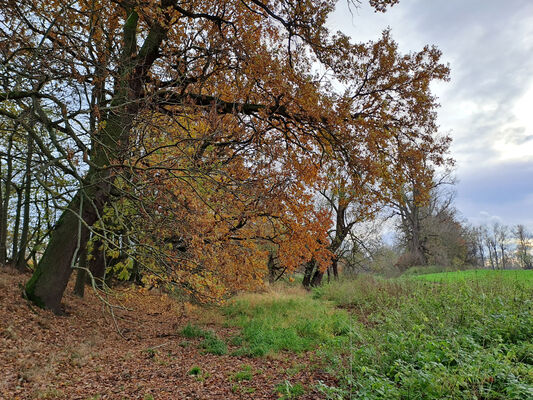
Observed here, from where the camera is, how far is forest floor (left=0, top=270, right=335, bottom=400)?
474 cm

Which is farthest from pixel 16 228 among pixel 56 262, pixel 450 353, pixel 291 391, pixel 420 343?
pixel 450 353

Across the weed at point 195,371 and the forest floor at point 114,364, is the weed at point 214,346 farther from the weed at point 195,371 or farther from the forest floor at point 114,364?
the weed at point 195,371

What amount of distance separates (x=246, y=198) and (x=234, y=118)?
218cm

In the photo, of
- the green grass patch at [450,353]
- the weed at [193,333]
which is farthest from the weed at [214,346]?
the green grass patch at [450,353]

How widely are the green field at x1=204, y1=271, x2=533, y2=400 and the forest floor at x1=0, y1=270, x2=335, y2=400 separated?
1.99 ft

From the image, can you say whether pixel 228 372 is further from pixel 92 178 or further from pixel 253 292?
pixel 253 292

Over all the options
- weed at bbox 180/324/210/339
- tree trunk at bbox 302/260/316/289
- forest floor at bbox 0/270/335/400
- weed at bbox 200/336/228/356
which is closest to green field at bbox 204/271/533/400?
weed at bbox 200/336/228/356

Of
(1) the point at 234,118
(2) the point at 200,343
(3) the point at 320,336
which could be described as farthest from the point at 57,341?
(1) the point at 234,118

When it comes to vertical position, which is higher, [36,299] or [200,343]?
[36,299]

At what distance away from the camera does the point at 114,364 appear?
600cm

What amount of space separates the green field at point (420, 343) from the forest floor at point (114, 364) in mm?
606

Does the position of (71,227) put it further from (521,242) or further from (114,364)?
(521,242)

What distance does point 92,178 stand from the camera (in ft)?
24.1

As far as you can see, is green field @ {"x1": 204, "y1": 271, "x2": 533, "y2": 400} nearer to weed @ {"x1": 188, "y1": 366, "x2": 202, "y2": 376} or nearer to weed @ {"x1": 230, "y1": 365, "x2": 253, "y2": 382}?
weed @ {"x1": 230, "y1": 365, "x2": 253, "y2": 382}
